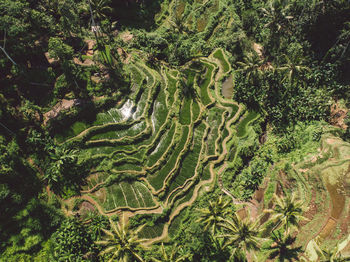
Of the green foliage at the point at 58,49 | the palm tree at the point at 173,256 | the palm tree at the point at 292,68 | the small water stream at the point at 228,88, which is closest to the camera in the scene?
the palm tree at the point at 173,256

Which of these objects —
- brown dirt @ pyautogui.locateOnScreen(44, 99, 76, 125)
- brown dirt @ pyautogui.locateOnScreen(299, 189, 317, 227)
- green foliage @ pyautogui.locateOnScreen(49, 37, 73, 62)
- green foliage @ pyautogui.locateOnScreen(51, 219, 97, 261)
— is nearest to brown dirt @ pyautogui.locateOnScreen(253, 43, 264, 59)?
brown dirt @ pyautogui.locateOnScreen(299, 189, 317, 227)

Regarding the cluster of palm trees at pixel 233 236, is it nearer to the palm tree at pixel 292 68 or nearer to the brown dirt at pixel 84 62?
the palm tree at pixel 292 68

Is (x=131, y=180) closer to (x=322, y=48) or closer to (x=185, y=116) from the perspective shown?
(x=185, y=116)

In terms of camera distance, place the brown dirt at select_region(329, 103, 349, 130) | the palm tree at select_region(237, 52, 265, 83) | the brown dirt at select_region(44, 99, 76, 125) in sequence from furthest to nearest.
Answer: the palm tree at select_region(237, 52, 265, 83)
the brown dirt at select_region(329, 103, 349, 130)
the brown dirt at select_region(44, 99, 76, 125)

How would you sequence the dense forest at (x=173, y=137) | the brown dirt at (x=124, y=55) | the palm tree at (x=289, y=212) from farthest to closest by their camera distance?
the brown dirt at (x=124, y=55)
the dense forest at (x=173, y=137)
the palm tree at (x=289, y=212)

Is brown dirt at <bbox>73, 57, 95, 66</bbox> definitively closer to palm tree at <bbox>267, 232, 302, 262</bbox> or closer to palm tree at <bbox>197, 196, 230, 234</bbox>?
palm tree at <bbox>197, 196, 230, 234</bbox>

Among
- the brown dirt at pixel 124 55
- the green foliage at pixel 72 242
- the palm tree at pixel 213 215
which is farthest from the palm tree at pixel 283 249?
the brown dirt at pixel 124 55

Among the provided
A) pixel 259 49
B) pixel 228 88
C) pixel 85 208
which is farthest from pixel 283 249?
pixel 259 49
